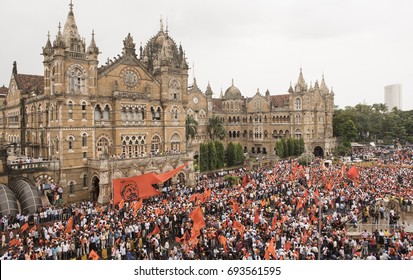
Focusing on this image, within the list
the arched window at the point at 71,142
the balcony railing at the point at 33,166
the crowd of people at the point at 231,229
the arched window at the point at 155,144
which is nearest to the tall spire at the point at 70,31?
the arched window at the point at 71,142

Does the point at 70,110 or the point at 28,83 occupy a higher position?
the point at 28,83

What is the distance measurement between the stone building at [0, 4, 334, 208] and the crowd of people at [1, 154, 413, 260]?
5.96 metres

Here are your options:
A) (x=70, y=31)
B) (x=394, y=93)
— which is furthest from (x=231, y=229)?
(x=70, y=31)

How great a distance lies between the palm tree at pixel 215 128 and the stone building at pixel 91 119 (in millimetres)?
18634

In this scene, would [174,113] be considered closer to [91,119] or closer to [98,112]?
[98,112]

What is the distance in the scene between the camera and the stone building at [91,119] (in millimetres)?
31188

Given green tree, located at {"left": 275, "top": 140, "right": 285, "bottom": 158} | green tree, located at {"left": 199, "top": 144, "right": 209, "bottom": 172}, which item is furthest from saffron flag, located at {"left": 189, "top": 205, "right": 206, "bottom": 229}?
green tree, located at {"left": 275, "top": 140, "right": 285, "bottom": 158}

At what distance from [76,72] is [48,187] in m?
10.9

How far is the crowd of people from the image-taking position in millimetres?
16766

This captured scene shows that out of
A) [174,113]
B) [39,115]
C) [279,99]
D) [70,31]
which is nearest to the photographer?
[70,31]

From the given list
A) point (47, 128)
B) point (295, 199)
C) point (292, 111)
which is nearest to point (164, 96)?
point (47, 128)

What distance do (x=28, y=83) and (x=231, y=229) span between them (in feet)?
104

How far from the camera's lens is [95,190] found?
3353 cm

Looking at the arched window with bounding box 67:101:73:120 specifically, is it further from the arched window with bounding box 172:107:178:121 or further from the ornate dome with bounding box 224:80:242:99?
the ornate dome with bounding box 224:80:242:99
